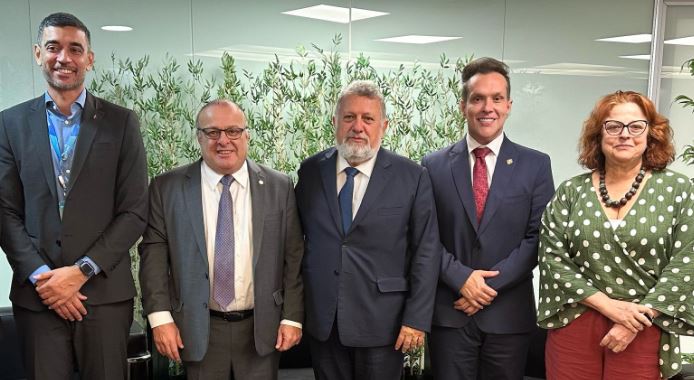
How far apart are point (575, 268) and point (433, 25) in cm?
349

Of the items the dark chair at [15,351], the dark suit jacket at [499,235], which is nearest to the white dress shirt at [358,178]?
the dark suit jacket at [499,235]

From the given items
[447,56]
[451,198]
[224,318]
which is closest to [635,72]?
[447,56]

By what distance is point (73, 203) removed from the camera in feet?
8.28

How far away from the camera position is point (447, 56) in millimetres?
5426

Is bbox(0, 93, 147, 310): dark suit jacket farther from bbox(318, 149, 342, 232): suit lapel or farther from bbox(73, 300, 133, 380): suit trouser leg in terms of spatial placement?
bbox(318, 149, 342, 232): suit lapel

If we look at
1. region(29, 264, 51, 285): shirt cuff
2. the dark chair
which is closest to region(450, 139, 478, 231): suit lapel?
region(29, 264, 51, 285): shirt cuff

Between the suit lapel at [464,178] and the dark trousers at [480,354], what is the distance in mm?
511

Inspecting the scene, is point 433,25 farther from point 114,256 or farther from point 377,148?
point 114,256

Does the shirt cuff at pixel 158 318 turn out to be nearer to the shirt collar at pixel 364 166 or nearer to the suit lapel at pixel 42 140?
the suit lapel at pixel 42 140

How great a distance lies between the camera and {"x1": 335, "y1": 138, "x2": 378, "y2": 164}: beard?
2.70 m

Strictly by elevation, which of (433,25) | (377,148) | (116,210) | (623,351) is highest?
(433,25)

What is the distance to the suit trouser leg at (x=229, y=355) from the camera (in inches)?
104

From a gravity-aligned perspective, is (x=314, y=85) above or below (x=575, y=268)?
above

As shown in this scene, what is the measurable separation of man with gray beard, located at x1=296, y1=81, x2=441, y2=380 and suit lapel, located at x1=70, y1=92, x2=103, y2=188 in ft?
3.24
